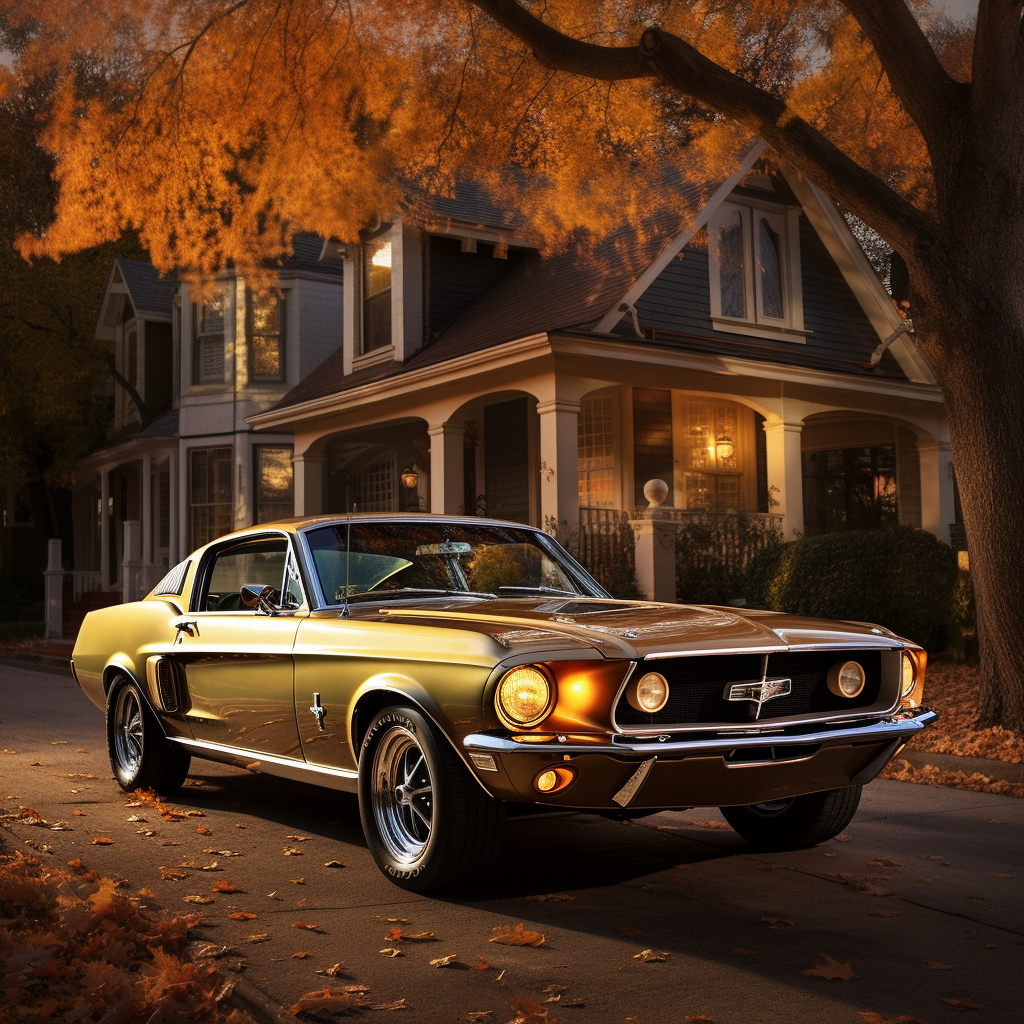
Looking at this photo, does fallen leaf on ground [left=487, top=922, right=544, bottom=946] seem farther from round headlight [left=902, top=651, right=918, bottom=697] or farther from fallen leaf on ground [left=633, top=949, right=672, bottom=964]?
round headlight [left=902, top=651, right=918, bottom=697]

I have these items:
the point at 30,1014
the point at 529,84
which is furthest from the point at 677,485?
the point at 30,1014

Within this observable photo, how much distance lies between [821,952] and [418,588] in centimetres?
261

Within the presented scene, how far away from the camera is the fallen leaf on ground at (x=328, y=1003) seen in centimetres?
371

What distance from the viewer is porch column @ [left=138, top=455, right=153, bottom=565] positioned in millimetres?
26344

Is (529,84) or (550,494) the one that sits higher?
(529,84)

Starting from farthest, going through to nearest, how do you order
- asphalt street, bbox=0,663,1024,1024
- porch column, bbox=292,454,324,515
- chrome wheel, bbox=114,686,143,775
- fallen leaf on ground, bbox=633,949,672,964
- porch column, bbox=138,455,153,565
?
porch column, bbox=138,455,153,565 → porch column, bbox=292,454,324,515 → chrome wheel, bbox=114,686,143,775 → fallen leaf on ground, bbox=633,949,672,964 → asphalt street, bbox=0,663,1024,1024

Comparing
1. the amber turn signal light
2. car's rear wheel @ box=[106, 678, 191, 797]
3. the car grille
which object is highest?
the car grille

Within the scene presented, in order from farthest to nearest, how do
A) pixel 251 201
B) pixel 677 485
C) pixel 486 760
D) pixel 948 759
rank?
pixel 677 485 → pixel 251 201 → pixel 948 759 → pixel 486 760

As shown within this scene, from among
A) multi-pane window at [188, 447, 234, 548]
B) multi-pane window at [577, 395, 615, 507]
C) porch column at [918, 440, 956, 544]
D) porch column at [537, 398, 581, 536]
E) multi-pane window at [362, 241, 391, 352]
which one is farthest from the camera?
multi-pane window at [188, 447, 234, 548]

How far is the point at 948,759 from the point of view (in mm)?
8570

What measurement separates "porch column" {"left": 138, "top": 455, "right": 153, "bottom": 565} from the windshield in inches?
824

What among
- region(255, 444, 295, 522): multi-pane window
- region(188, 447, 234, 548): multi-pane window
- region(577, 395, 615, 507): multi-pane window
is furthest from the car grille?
region(188, 447, 234, 548): multi-pane window

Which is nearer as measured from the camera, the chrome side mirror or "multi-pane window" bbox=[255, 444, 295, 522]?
the chrome side mirror

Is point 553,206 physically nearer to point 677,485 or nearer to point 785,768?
point 677,485
